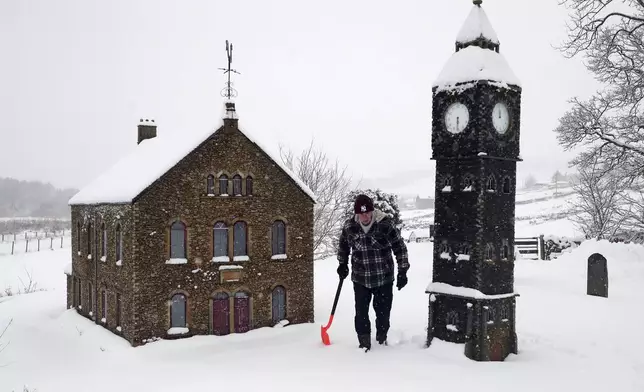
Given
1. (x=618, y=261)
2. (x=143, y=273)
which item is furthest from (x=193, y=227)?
(x=618, y=261)

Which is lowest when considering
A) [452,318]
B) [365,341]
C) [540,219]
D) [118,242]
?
[365,341]

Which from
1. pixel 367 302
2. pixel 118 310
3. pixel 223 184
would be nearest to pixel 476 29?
pixel 367 302

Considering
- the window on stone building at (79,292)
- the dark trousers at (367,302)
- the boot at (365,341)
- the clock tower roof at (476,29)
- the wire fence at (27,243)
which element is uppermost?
the clock tower roof at (476,29)

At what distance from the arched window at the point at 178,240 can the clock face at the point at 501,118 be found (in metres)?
8.75

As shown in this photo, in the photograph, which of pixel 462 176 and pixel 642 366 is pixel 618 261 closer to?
pixel 642 366

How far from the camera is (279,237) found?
15789 millimetres

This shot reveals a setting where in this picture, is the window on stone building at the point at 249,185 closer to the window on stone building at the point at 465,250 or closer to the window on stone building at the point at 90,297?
the window on stone building at the point at 465,250

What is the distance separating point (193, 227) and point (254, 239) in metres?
1.86

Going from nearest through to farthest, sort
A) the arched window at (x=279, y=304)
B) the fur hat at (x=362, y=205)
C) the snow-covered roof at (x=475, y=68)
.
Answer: the fur hat at (x=362, y=205) < the snow-covered roof at (x=475, y=68) < the arched window at (x=279, y=304)

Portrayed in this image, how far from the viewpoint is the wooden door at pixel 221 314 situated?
14594mm

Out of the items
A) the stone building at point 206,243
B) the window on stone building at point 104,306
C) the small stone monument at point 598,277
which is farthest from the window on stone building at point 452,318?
the window on stone building at point 104,306

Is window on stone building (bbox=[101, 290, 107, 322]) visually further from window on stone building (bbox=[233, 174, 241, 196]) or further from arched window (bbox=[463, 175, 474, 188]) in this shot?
arched window (bbox=[463, 175, 474, 188])

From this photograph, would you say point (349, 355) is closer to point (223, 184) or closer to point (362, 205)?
point (362, 205)

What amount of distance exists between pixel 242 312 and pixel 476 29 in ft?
32.4
